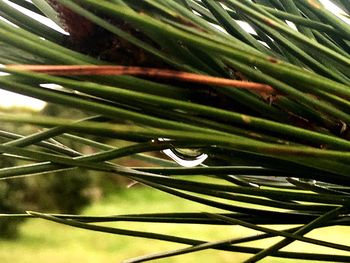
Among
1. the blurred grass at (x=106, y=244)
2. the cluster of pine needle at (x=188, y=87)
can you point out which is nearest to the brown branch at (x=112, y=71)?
the cluster of pine needle at (x=188, y=87)

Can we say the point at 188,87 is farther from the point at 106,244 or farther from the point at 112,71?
the point at 106,244

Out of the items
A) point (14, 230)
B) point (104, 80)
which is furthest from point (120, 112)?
point (14, 230)

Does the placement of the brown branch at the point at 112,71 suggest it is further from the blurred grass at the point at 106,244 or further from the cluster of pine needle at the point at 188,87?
the blurred grass at the point at 106,244

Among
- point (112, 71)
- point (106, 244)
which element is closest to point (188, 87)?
point (112, 71)

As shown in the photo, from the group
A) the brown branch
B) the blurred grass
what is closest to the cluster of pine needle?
the brown branch

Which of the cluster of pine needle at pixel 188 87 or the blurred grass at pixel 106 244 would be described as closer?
the cluster of pine needle at pixel 188 87

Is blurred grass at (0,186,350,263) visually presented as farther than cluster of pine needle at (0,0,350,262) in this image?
Yes

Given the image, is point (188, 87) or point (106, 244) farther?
point (106, 244)

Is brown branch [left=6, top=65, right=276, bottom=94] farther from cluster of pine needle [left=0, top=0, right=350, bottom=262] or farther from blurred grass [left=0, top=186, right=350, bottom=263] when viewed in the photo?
blurred grass [left=0, top=186, right=350, bottom=263]

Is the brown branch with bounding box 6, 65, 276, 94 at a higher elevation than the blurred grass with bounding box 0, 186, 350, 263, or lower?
higher
